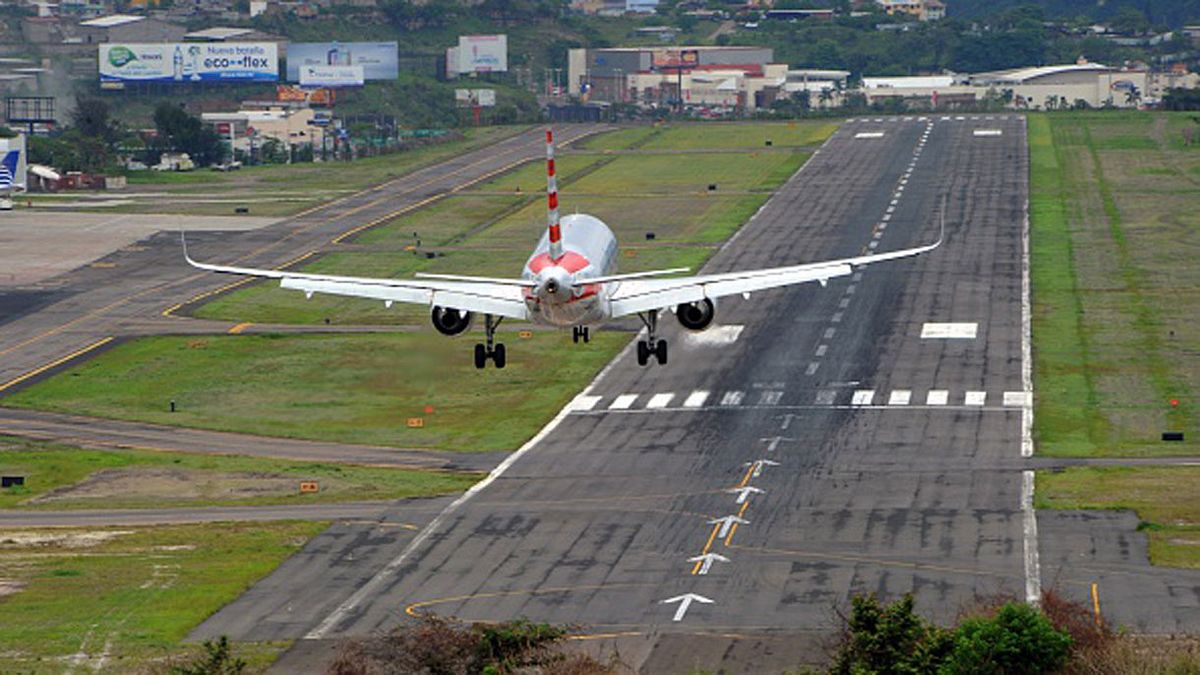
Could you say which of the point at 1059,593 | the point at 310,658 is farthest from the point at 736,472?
the point at 310,658

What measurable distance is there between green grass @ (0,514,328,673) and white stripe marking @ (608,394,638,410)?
31.6 meters

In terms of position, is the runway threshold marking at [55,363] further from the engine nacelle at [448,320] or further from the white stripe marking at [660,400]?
the engine nacelle at [448,320]

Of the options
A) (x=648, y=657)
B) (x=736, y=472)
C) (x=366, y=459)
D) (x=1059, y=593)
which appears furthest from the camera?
(x=366, y=459)

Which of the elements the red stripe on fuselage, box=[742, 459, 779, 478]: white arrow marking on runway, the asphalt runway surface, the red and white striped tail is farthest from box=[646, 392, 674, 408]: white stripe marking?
the asphalt runway surface

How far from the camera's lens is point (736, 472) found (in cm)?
11481

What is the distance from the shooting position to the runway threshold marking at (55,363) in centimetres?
14612

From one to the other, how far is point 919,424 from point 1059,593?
3771 cm

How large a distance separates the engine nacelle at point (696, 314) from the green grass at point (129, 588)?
20.6 m

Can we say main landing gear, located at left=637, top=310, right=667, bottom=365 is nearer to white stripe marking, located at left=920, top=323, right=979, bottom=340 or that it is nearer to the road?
the road

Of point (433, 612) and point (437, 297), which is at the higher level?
point (437, 297)

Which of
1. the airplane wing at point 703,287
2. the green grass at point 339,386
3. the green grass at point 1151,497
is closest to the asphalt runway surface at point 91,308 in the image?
the green grass at point 339,386

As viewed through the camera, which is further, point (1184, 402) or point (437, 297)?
point (1184, 402)

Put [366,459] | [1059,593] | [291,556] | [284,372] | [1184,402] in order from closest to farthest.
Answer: [1059,593] < [291,556] < [366,459] < [1184,402] < [284,372]

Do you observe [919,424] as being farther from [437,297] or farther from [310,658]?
[310,658]
